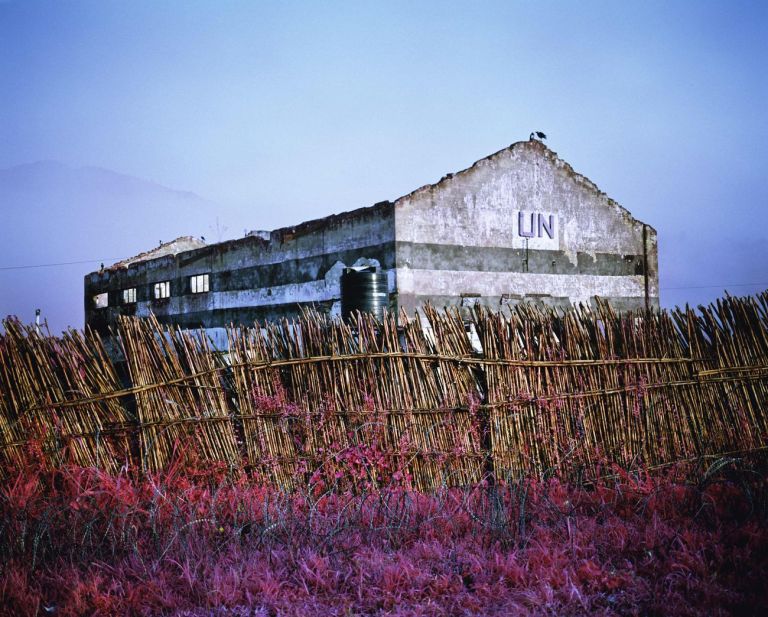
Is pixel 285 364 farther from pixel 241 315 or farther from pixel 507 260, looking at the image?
pixel 241 315

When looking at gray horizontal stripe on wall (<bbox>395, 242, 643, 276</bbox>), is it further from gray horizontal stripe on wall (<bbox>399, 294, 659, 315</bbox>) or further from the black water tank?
the black water tank

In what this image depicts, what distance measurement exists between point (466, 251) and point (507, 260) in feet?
3.74

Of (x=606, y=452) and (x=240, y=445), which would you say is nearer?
(x=240, y=445)

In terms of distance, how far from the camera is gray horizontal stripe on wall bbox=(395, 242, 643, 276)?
44.9ft

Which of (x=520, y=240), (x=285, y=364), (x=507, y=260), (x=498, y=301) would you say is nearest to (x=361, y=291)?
(x=498, y=301)

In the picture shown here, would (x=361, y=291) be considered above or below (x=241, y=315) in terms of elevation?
above

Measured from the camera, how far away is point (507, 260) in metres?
14.9

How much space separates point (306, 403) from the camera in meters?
5.77

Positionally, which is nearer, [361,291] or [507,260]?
[361,291]

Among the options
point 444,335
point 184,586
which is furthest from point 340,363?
point 184,586

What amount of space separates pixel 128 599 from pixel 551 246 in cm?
1364

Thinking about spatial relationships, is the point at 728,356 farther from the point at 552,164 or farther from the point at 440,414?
the point at 552,164

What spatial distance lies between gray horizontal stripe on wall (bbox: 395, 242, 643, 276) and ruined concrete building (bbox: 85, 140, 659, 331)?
0.08 feet

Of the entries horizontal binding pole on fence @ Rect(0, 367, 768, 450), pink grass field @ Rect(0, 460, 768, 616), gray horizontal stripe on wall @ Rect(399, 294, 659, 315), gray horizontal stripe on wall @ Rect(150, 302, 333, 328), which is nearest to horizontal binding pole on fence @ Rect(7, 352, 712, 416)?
horizontal binding pole on fence @ Rect(0, 367, 768, 450)
